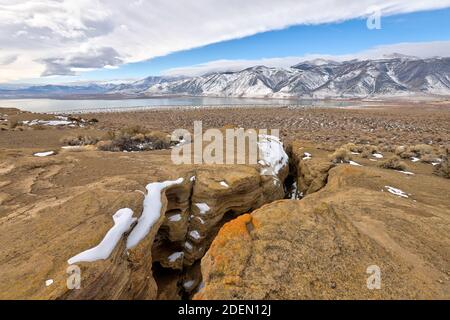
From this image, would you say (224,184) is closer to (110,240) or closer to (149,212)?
(149,212)

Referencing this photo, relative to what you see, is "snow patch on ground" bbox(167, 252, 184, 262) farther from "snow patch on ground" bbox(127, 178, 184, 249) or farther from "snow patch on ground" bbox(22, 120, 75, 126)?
"snow patch on ground" bbox(22, 120, 75, 126)

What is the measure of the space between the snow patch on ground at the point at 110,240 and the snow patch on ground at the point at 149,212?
27 centimetres

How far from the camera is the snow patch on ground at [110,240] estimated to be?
189 inches

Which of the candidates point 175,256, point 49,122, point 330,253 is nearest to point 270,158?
point 175,256

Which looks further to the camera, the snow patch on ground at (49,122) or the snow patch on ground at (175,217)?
the snow patch on ground at (49,122)

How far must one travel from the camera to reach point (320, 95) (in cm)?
19125

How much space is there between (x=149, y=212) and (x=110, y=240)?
1.61 m

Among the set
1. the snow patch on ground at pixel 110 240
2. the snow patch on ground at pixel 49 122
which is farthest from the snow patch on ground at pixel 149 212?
the snow patch on ground at pixel 49 122

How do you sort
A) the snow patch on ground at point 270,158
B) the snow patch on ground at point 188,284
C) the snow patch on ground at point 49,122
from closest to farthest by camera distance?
the snow patch on ground at point 188,284
the snow patch on ground at point 270,158
the snow patch on ground at point 49,122

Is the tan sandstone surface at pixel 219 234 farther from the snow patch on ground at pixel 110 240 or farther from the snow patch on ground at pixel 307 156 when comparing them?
Result: the snow patch on ground at pixel 307 156

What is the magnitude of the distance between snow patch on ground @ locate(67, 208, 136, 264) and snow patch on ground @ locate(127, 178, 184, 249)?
0.87 feet

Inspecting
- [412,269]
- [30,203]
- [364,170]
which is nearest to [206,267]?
[412,269]

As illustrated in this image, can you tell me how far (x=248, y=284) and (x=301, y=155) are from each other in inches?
474
